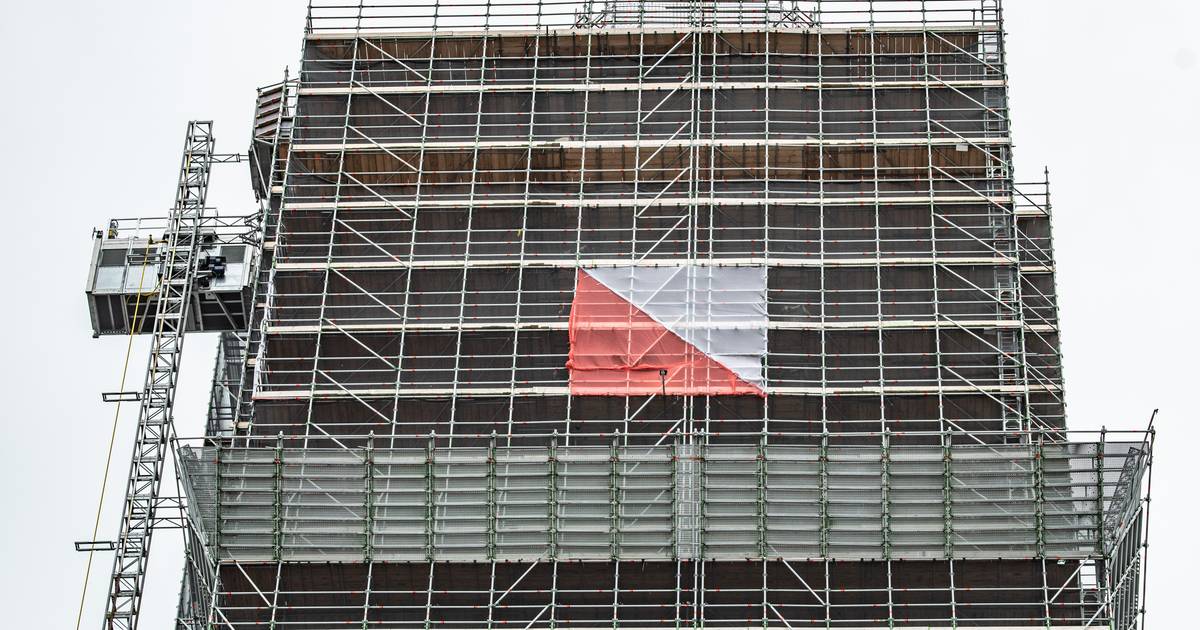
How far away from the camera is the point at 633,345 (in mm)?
A: 53375

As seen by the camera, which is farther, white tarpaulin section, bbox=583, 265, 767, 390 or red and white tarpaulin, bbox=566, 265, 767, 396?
white tarpaulin section, bbox=583, 265, 767, 390

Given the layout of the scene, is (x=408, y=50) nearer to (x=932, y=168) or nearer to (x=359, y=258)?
(x=359, y=258)

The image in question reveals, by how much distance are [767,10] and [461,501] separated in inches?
634

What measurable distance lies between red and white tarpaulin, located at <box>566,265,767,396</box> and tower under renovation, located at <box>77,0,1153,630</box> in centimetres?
8

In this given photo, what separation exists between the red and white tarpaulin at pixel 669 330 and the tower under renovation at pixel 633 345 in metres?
0.08

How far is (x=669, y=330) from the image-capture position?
53.5 meters

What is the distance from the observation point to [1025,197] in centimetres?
5644

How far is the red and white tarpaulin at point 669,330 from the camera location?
173 feet

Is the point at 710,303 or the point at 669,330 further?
the point at 710,303

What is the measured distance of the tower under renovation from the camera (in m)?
50.0

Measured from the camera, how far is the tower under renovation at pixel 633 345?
1967 inches

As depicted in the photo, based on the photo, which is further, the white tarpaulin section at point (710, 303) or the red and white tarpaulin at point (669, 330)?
the white tarpaulin section at point (710, 303)

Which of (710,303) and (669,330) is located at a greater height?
(710,303)

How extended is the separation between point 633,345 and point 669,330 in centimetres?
92
